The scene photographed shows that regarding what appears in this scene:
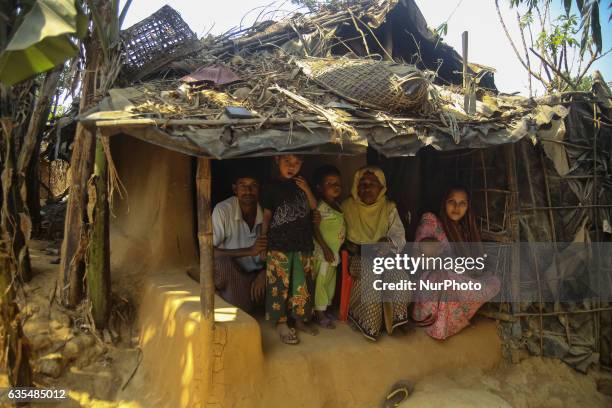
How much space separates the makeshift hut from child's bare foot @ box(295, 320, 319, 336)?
1.28 feet

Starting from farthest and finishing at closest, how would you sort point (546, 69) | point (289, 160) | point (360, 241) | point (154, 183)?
point (546, 69), point (154, 183), point (360, 241), point (289, 160)

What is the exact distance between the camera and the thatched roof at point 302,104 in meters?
3.21

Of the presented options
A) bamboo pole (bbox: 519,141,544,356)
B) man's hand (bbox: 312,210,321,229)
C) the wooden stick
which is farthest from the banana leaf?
bamboo pole (bbox: 519,141,544,356)

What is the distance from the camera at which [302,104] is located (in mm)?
3770

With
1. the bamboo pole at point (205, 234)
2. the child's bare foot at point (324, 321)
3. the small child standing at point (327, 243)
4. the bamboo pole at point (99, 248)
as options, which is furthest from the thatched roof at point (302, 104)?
the child's bare foot at point (324, 321)

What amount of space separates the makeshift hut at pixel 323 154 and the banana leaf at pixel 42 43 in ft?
1.64

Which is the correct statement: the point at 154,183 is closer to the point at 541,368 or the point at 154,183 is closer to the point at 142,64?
the point at 142,64

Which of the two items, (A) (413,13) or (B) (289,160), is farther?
(A) (413,13)

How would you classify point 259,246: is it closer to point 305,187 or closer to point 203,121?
point 305,187

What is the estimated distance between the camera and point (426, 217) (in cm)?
461

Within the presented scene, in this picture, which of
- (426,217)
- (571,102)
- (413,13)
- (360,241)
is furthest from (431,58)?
(360,241)

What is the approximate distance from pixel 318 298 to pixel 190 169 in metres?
2.06

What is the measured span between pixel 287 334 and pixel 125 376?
1.68 m

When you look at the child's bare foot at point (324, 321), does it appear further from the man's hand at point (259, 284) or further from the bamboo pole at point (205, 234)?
the bamboo pole at point (205, 234)
